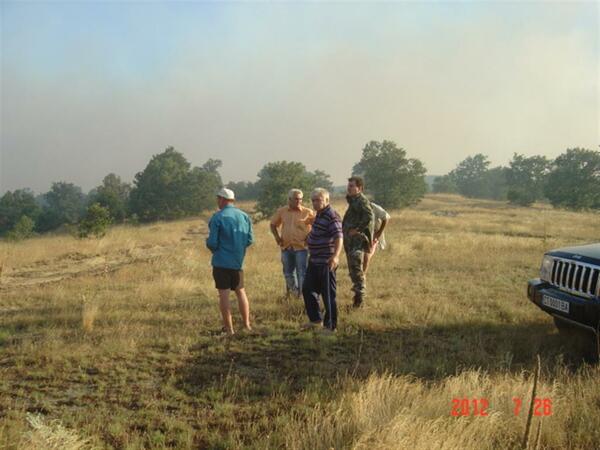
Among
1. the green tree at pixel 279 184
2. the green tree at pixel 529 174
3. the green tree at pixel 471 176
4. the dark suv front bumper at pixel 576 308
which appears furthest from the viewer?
the green tree at pixel 471 176

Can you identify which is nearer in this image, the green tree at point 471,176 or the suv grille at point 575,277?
the suv grille at point 575,277

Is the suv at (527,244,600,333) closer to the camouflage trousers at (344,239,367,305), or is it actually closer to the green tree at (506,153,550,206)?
the camouflage trousers at (344,239,367,305)

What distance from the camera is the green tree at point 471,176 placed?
102 metres

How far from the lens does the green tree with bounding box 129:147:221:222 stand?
47.0 meters

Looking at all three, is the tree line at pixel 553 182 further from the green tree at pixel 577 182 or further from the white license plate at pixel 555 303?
the white license plate at pixel 555 303

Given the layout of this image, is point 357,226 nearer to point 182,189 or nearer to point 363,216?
point 363,216

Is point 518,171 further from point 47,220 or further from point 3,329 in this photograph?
point 3,329

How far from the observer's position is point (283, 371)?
163 inches

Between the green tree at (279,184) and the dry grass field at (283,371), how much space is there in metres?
22.4

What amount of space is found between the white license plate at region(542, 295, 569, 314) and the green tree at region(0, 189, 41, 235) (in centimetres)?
5994

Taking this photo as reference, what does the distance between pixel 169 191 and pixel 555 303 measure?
154 feet
